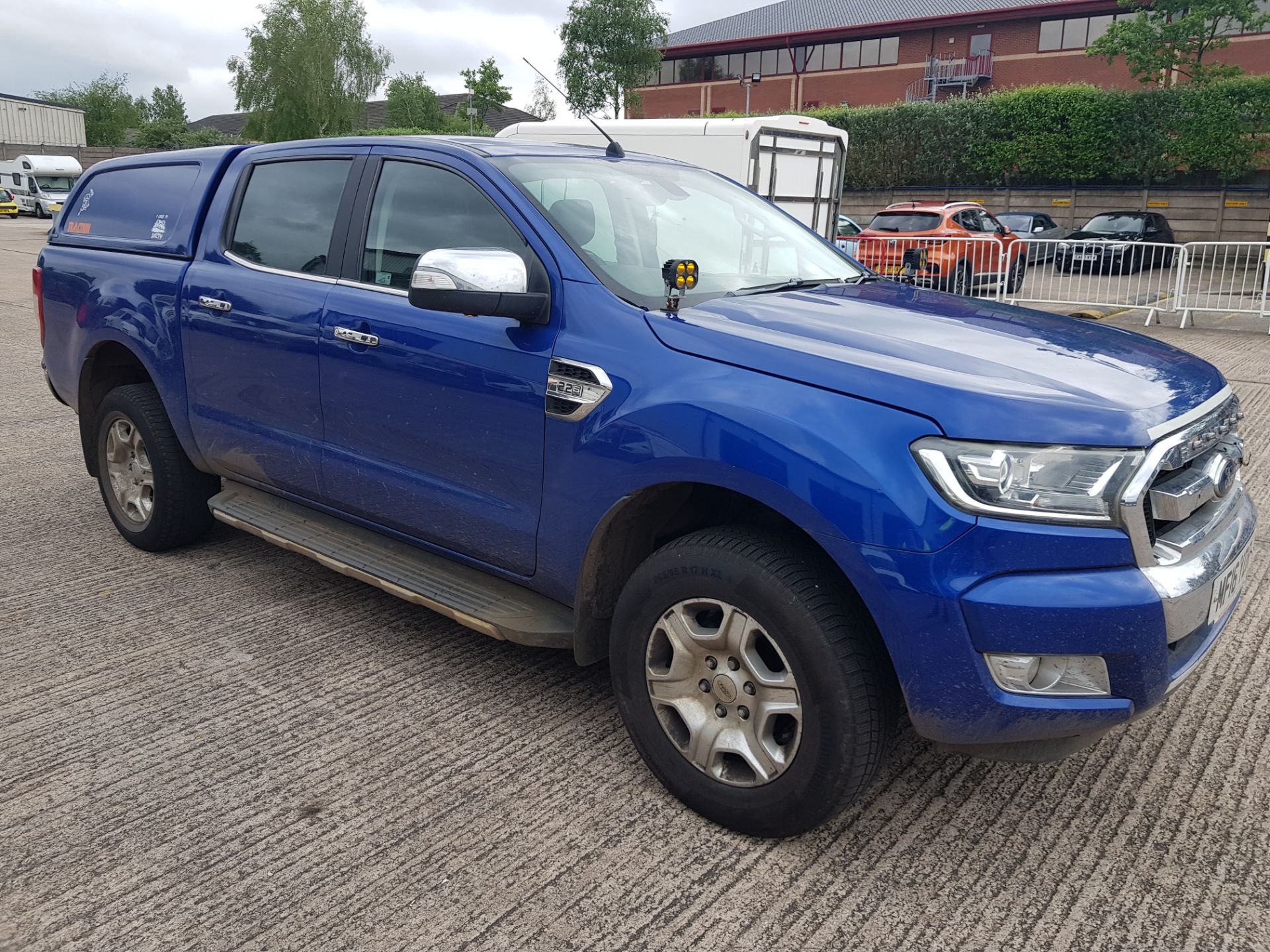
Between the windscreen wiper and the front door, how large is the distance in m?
0.64

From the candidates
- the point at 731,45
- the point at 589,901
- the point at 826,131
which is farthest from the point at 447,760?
the point at 731,45

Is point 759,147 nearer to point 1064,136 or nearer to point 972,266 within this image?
A: point 972,266

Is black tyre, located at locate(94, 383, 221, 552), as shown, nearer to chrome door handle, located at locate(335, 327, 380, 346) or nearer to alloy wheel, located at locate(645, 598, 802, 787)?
chrome door handle, located at locate(335, 327, 380, 346)

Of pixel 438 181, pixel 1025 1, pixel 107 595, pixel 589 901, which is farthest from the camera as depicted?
pixel 1025 1

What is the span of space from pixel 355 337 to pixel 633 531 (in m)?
1.24

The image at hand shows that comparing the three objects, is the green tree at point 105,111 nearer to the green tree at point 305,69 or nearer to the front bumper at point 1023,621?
the green tree at point 305,69

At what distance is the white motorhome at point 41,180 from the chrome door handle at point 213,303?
4688cm

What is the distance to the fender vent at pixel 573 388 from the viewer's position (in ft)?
9.50

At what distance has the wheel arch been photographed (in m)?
2.91

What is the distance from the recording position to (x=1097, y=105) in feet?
106

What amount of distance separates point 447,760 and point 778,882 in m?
1.08

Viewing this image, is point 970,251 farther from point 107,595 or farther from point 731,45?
point 731,45

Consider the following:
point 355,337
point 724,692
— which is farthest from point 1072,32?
point 724,692

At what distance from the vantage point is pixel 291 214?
4.03m
